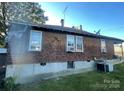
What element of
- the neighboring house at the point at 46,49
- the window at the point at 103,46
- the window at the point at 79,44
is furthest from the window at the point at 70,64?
the window at the point at 103,46

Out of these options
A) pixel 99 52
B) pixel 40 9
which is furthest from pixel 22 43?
pixel 40 9

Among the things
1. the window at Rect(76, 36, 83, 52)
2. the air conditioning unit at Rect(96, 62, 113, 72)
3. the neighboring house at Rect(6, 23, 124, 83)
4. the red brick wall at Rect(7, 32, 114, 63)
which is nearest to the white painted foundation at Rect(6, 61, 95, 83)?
the neighboring house at Rect(6, 23, 124, 83)

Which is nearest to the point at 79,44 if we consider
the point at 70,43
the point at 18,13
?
the point at 70,43

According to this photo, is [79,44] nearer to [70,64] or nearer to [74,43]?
[74,43]

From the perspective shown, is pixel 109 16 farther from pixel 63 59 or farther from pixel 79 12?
pixel 63 59

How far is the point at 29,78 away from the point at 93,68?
6.58m

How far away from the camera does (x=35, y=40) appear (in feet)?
30.6

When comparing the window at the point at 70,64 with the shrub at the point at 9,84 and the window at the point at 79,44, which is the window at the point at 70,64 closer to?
the window at the point at 79,44

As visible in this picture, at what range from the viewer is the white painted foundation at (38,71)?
27.0ft

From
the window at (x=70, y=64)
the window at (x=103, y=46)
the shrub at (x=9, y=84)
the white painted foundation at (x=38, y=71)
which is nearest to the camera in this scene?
the shrub at (x=9, y=84)

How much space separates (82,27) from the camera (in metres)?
19.1

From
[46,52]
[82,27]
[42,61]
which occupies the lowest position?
[42,61]

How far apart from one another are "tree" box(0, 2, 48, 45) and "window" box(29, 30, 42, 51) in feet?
32.8

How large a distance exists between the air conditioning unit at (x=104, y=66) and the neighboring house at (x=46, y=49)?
66 centimetres
